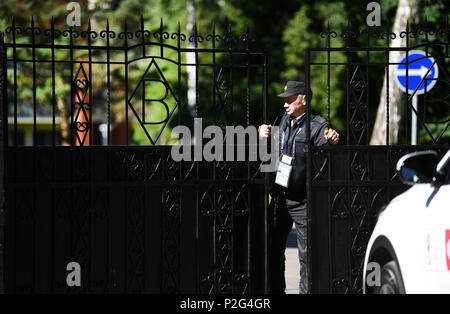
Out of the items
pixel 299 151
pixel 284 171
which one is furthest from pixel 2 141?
pixel 299 151

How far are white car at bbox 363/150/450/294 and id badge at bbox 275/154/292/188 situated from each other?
1.74m

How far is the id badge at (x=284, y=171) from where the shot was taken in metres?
7.70

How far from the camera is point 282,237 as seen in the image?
8.05 meters

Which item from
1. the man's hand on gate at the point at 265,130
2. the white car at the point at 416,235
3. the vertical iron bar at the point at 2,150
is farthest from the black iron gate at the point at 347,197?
the vertical iron bar at the point at 2,150

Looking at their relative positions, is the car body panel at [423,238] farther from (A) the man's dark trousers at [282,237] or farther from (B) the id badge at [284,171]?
(A) the man's dark trousers at [282,237]

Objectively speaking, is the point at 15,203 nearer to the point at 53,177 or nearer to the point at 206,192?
the point at 53,177

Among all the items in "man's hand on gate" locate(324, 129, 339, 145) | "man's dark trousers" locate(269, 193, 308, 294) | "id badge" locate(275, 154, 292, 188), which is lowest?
"man's dark trousers" locate(269, 193, 308, 294)

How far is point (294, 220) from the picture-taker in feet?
26.0

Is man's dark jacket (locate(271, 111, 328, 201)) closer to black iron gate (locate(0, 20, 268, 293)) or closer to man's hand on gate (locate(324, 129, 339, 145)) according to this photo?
man's hand on gate (locate(324, 129, 339, 145))

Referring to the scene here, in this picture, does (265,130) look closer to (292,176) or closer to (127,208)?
(292,176)

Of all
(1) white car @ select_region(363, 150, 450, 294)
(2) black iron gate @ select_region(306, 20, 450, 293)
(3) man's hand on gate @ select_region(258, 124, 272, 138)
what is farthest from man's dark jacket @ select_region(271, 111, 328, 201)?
(1) white car @ select_region(363, 150, 450, 294)

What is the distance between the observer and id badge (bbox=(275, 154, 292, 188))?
25.2ft

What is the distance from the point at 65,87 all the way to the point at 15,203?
2137 centimetres

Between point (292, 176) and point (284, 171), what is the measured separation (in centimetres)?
11
